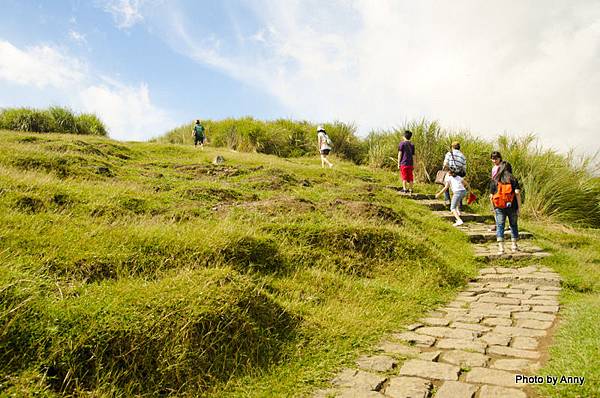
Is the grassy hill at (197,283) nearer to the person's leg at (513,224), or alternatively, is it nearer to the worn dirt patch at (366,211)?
the worn dirt patch at (366,211)

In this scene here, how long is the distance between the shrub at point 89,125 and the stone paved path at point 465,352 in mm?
22892

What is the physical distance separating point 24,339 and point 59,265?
1.32 meters

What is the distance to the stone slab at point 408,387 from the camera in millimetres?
3191

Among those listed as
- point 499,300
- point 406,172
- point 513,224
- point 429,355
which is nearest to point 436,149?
point 406,172

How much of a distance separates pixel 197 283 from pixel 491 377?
266cm

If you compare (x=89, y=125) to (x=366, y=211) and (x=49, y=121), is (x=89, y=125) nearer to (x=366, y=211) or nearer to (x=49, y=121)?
(x=49, y=121)

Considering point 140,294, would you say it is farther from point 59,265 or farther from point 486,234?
point 486,234

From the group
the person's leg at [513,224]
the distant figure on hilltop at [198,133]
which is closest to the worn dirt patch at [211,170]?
the distant figure on hilltop at [198,133]

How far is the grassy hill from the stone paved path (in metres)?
0.27

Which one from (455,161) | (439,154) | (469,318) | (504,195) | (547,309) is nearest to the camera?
(469,318)

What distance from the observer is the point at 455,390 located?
3229 mm

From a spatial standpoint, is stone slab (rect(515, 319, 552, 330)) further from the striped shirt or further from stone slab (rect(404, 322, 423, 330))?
the striped shirt

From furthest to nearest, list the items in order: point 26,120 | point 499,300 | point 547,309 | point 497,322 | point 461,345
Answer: point 26,120
point 499,300
point 547,309
point 497,322
point 461,345

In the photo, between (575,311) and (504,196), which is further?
(504,196)
